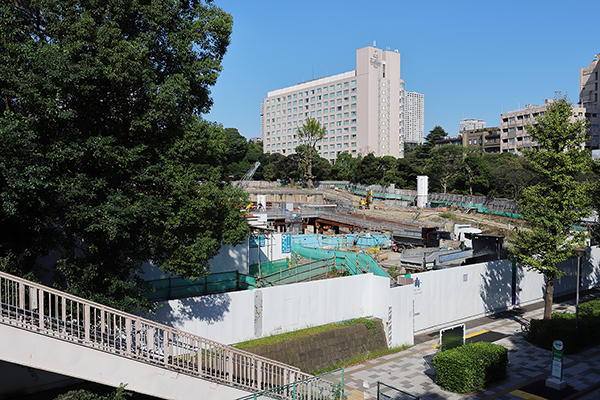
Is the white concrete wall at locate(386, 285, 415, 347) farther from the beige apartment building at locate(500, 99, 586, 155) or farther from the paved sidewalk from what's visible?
the beige apartment building at locate(500, 99, 586, 155)

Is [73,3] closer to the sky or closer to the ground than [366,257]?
closer to the sky

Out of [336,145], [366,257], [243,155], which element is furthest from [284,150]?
[366,257]

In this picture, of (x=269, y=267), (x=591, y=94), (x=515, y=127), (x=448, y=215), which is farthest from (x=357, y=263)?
(x=591, y=94)

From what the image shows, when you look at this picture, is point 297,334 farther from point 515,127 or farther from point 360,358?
point 515,127

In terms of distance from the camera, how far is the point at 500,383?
523 inches

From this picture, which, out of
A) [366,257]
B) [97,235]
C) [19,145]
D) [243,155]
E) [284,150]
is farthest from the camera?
[284,150]

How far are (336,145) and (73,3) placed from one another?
336ft

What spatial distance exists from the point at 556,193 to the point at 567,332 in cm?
508

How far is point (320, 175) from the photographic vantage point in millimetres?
86375

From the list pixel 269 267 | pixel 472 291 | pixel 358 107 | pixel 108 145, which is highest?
pixel 358 107

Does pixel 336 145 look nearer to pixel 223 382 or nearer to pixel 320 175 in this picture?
pixel 320 175

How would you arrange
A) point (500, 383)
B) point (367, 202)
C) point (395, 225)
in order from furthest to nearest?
point (367, 202) → point (395, 225) → point (500, 383)

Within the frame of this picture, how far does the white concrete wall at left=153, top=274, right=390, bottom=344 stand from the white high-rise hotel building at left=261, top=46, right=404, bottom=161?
292 feet

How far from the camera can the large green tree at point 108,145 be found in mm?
9094
